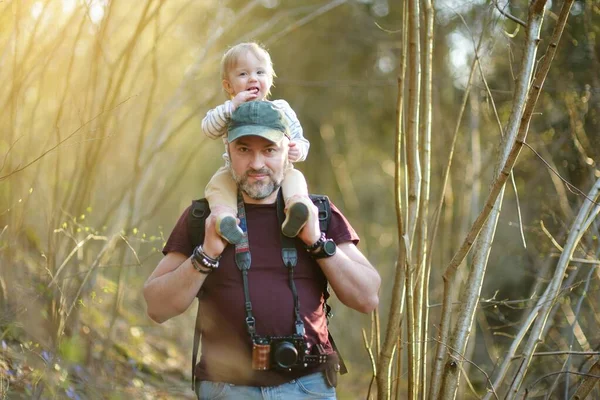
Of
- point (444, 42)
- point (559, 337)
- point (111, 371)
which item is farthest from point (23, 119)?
point (444, 42)

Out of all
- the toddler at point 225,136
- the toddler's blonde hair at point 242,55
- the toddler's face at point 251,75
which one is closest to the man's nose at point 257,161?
the toddler at point 225,136

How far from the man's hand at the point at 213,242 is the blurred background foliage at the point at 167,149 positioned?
0.78m

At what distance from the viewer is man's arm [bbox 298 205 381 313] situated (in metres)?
2.67

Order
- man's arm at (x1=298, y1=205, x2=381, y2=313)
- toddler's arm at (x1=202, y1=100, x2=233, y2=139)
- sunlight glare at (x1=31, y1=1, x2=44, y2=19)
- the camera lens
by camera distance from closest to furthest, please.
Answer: the camera lens → man's arm at (x1=298, y1=205, x2=381, y2=313) → toddler's arm at (x1=202, y1=100, x2=233, y2=139) → sunlight glare at (x1=31, y1=1, x2=44, y2=19)

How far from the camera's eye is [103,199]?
282 inches

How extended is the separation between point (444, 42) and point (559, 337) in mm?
5396

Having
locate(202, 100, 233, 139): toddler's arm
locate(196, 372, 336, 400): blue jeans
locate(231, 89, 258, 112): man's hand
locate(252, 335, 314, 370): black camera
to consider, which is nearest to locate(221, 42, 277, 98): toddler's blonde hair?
locate(231, 89, 258, 112): man's hand

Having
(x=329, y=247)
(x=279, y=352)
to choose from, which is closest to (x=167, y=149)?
(x=329, y=247)

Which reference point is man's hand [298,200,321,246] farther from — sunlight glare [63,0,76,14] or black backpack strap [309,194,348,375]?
sunlight glare [63,0,76,14]

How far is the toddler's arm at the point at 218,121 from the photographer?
9.94 feet

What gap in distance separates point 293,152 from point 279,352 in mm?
867

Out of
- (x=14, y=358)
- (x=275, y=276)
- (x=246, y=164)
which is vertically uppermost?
(x=246, y=164)

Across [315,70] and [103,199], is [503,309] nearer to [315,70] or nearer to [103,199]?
[103,199]

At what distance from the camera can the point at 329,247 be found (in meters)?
2.66
